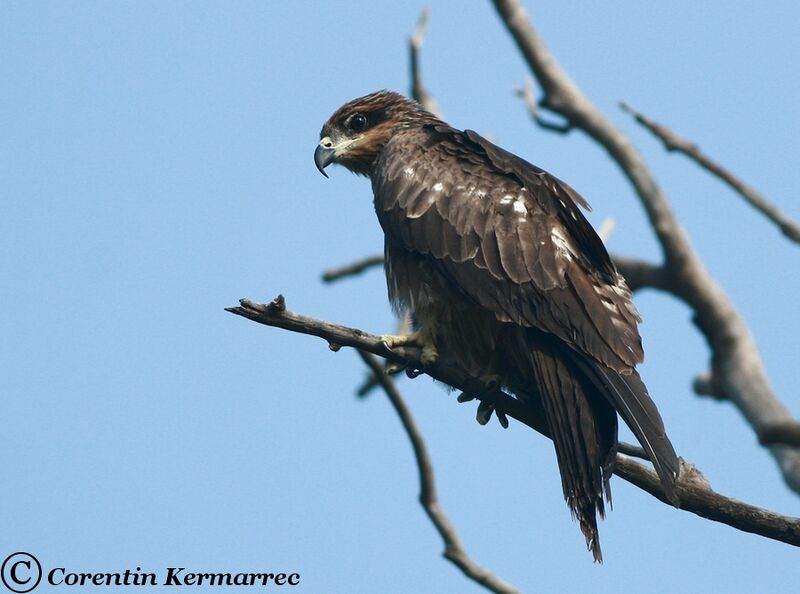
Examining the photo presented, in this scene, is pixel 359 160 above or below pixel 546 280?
above

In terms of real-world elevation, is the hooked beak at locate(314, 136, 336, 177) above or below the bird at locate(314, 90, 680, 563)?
above

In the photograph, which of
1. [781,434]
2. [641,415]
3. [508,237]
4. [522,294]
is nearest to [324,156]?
[508,237]

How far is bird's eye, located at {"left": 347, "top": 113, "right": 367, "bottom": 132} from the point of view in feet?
26.1

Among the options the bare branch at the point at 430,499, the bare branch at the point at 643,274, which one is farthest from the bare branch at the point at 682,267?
the bare branch at the point at 430,499

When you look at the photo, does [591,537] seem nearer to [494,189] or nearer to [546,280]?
[546,280]

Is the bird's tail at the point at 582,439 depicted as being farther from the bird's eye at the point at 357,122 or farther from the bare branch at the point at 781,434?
the bird's eye at the point at 357,122

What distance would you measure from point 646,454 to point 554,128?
5.56 m

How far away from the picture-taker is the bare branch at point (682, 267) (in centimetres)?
890

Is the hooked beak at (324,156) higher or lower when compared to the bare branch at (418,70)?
lower

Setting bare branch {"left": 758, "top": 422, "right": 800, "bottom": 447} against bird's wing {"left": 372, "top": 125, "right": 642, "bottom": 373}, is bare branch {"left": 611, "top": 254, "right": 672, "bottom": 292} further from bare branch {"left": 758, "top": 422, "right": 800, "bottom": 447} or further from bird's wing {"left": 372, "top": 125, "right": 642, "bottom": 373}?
bare branch {"left": 758, "top": 422, "right": 800, "bottom": 447}

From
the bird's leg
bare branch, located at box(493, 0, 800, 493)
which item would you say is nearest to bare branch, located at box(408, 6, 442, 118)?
bare branch, located at box(493, 0, 800, 493)

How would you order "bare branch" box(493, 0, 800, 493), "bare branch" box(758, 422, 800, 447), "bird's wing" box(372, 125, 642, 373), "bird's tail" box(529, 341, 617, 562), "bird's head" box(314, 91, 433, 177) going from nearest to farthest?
"bare branch" box(758, 422, 800, 447) → "bird's tail" box(529, 341, 617, 562) → "bird's wing" box(372, 125, 642, 373) → "bird's head" box(314, 91, 433, 177) → "bare branch" box(493, 0, 800, 493)

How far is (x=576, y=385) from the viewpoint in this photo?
566 cm

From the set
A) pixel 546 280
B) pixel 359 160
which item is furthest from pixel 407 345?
pixel 359 160
